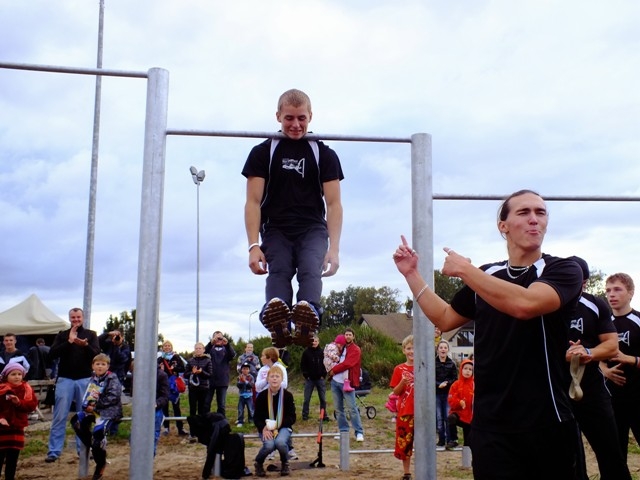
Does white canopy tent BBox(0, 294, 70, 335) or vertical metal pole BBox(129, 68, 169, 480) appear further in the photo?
white canopy tent BBox(0, 294, 70, 335)

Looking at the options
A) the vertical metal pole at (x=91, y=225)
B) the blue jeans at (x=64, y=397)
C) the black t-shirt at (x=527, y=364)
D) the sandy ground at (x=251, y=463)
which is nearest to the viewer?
the black t-shirt at (x=527, y=364)

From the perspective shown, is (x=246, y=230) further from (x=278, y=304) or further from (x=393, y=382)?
(x=393, y=382)

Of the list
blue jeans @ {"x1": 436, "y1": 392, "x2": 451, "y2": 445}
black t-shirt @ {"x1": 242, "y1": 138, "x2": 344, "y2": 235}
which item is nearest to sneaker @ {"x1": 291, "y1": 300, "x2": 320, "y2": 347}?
black t-shirt @ {"x1": 242, "y1": 138, "x2": 344, "y2": 235}

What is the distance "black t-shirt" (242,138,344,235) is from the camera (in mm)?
4039

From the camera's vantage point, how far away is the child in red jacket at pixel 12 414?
7367mm

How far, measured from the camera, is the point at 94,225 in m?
11.8

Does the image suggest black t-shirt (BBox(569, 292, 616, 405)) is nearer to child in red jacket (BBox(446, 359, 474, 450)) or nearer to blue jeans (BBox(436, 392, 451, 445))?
child in red jacket (BBox(446, 359, 474, 450))

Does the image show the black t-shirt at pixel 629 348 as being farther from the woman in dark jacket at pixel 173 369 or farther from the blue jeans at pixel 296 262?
the woman in dark jacket at pixel 173 369

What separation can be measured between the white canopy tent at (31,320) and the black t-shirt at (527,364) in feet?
57.6

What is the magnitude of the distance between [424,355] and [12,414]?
539 centimetres

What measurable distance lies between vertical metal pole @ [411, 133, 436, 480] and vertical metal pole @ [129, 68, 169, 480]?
1385 millimetres

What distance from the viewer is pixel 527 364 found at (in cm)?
278

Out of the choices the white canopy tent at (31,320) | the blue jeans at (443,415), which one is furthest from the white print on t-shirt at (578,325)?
the white canopy tent at (31,320)

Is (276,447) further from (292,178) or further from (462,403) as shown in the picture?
(292,178)
